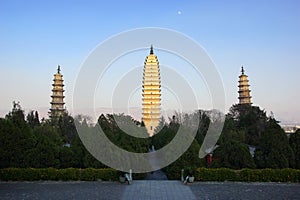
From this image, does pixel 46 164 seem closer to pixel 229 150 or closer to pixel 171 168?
pixel 171 168

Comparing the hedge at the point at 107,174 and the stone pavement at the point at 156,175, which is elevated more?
the hedge at the point at 107,174

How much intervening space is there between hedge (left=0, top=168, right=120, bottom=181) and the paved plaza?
1.09 ft

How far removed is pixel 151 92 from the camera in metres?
48.1

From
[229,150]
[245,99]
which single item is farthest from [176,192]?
[245,99]

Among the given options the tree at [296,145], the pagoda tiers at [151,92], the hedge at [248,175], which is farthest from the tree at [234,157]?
the pagoda tiers at [151,92]

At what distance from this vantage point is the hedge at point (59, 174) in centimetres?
1180

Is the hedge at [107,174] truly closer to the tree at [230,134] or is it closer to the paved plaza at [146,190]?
the paved plaza at [146,190]

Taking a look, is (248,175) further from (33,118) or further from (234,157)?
(33,118)

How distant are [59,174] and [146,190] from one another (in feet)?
13.1

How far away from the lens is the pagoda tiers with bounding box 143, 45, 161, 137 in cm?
4718

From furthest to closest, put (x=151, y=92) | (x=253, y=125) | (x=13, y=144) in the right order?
(x=151, y=92)
(x=253, y=125)
(x=13, y=144)

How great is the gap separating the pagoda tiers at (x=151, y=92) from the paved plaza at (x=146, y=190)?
1375 inches

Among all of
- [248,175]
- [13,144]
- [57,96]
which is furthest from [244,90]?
[13,144]

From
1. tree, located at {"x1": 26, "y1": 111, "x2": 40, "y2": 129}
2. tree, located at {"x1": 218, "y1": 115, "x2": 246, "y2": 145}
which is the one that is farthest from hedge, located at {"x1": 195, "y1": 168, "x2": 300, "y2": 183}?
tree, located at {"x1": 26, "y1": 111, "x2": 40, "y2": 129}
